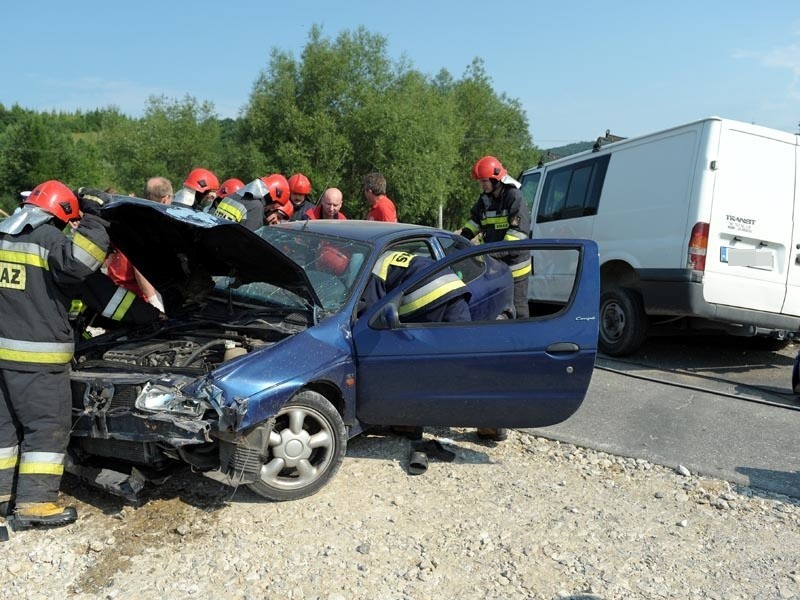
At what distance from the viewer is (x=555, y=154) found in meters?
9.11

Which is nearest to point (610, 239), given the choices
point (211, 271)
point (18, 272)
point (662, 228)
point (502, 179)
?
point (662, 228)

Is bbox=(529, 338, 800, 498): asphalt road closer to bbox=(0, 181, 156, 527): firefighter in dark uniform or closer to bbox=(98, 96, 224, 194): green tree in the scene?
bbox=(0, 181, 156, 527): firefighter in dark uniform

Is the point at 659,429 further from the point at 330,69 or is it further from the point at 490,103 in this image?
the point at 490,103

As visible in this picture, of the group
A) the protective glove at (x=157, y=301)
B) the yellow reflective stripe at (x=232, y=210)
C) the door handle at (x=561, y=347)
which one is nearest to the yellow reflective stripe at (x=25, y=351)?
the protective glove at (x=157, y=301)

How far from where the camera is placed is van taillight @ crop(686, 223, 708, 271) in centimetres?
600

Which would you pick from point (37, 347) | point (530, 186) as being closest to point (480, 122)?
point (530, 186)

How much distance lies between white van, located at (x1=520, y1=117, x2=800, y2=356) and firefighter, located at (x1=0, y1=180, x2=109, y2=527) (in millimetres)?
4990

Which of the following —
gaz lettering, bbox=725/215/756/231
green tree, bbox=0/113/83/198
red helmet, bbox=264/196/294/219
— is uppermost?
green tree, bbox=0/113/83/198

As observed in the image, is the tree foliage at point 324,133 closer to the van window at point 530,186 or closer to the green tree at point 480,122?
the green tree at point 480,122

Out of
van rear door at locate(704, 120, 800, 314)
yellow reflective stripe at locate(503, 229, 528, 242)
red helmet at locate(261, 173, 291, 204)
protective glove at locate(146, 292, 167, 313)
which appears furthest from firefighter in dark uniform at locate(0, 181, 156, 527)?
van rear door at locate(704, 120, 800, 314)

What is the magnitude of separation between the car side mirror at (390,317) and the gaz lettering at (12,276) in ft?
6.32

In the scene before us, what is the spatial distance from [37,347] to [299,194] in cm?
448

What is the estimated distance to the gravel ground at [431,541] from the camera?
9.53ft

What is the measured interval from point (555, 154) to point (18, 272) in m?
7.26
